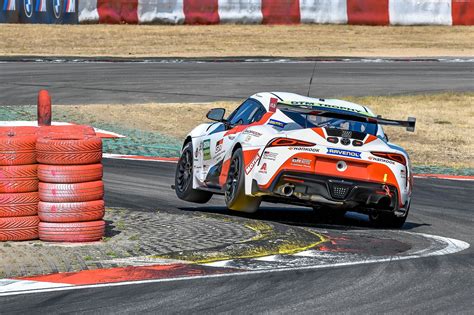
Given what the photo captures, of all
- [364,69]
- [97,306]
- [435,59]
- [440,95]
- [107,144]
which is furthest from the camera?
[435,59]

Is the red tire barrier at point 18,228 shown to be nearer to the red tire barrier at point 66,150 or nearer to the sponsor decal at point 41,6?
the red tire barrier at point 66,150

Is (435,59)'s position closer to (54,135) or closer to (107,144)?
(107,144)

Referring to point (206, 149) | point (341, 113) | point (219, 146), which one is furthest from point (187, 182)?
point (341, 113)

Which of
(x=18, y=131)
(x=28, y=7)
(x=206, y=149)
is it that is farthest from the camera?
(x=28, y=7)

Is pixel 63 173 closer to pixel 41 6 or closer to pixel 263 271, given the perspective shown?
pixel 263 271

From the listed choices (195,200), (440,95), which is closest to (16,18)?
(440,95)

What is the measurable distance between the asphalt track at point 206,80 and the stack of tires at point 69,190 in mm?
14102

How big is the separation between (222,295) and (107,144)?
12385mm

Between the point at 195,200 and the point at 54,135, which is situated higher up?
the point at 54,135

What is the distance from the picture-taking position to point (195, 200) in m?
14.0

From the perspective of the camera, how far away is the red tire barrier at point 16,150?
10.1 meters

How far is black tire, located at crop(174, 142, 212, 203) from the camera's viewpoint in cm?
1392

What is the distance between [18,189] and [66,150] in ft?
1.72

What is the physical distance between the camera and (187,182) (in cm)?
1405
